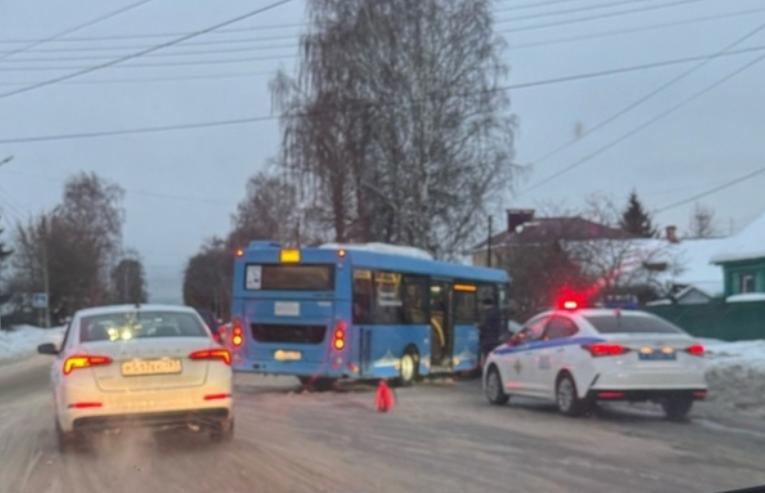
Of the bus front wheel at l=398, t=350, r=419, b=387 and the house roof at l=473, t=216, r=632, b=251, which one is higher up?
the house roof at l=473, t=216, r=632, b=251

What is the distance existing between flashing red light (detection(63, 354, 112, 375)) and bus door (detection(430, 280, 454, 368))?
13.9m

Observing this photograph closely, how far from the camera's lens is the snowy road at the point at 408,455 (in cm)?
976

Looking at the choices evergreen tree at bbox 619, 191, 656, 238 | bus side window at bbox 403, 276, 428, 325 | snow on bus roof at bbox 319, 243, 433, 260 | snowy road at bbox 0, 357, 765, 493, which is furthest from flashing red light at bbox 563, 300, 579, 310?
evergreen tree at bbox 619, 191, 656, 238

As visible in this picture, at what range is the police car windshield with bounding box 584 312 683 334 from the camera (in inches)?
614

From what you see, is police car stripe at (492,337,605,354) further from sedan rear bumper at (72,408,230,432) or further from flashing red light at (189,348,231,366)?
sedan rear bumper at (72,408,230,432)

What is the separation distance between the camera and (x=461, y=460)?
11.1m

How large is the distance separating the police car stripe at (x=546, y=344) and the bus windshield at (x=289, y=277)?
4.31 meters

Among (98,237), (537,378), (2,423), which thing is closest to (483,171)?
(537,378)

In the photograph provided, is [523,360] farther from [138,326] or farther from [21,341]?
[21,341]

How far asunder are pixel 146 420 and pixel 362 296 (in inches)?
414

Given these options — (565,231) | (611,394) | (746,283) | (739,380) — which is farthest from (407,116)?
(611,394)

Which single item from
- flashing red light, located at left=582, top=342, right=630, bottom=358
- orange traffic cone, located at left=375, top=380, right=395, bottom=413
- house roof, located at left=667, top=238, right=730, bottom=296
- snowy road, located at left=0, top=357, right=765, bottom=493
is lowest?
snowy road, located at left=0, top=357, right=765, bottom=493

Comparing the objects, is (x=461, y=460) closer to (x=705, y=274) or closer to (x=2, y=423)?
(x=2, y=423)

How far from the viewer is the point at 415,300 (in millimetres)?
23781
